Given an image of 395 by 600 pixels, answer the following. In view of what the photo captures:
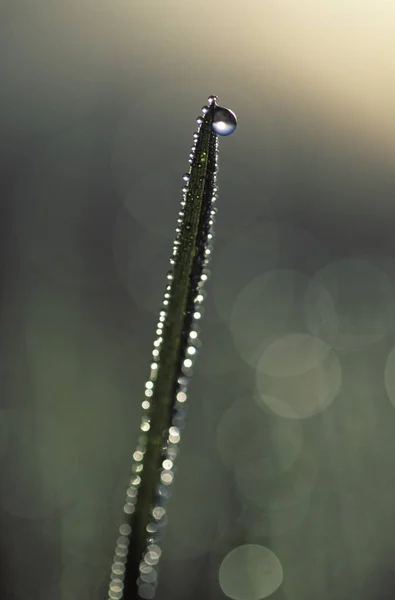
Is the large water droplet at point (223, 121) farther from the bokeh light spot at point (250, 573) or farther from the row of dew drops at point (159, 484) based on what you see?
the bokeh light spot at point (250, 573)

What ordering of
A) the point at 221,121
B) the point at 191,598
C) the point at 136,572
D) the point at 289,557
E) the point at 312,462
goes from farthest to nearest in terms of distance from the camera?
the point at 312,462 < the point at 289,557 < the point at 191,598 < the point at 221,121 < the point at 136,572

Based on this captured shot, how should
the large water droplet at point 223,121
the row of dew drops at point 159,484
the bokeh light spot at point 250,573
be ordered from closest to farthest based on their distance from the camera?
the row of dew drops at point 159,484
the large water droplet at point 223,121
the bokeh light spot at point 250,573

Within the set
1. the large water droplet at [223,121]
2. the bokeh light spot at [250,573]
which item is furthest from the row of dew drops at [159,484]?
the bokeh light spot at [250,573]

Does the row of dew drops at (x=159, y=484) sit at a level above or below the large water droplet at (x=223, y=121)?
below

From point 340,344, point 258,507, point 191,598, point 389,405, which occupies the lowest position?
point 191,598

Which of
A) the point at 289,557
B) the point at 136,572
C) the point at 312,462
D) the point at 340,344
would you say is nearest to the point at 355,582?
the point at 289,557

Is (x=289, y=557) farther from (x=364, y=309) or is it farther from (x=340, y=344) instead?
(x=364, y=309)

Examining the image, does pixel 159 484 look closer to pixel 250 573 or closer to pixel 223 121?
pixel 223 121

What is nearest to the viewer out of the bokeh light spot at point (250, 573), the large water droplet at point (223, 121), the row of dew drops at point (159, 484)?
the row of dew drops at point (159, 484)
